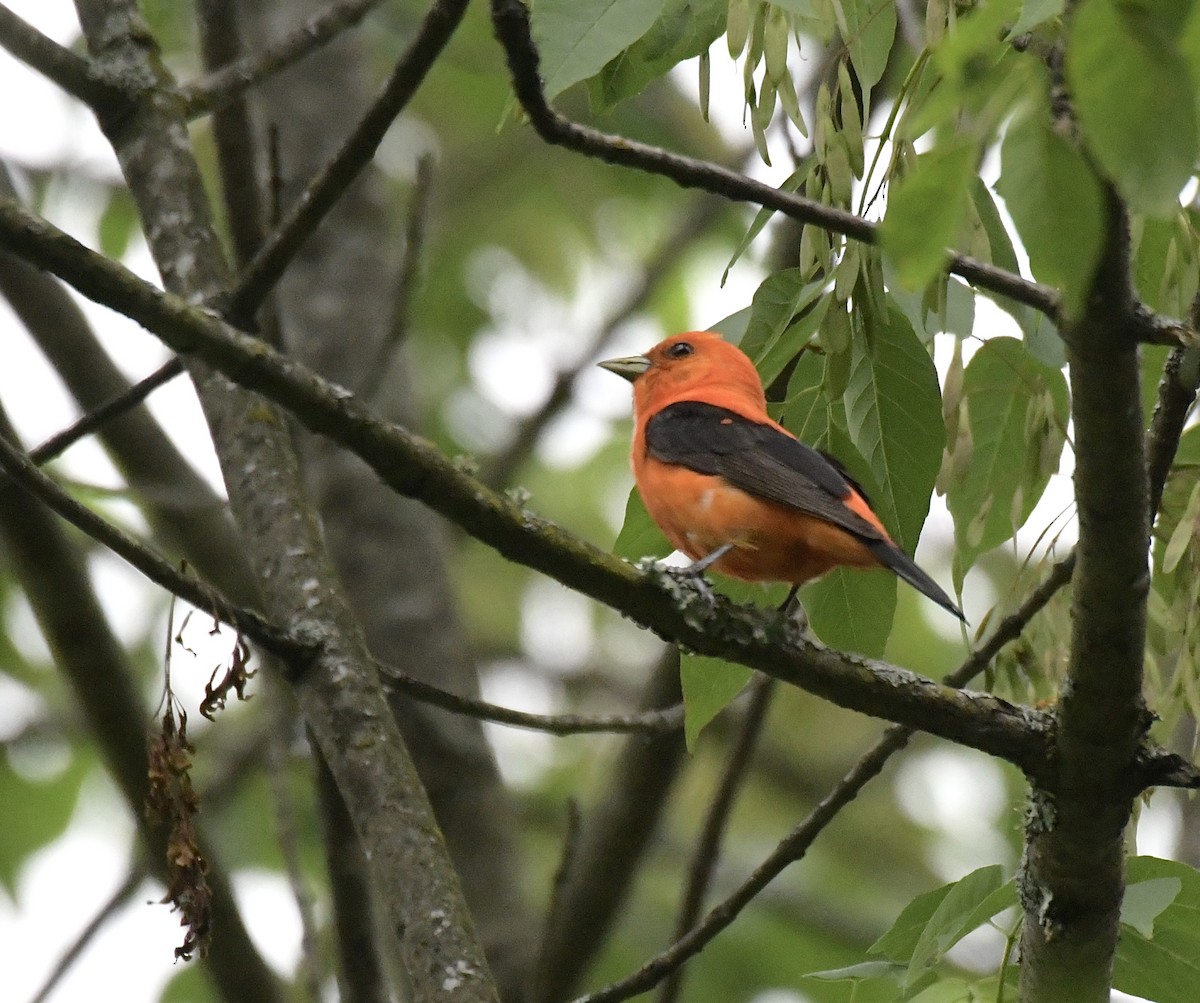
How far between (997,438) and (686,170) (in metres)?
1.44

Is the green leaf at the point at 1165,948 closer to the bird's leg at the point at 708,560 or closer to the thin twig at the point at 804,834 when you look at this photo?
the thin twig at the point at 804,834

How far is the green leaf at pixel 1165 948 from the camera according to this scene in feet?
10.2

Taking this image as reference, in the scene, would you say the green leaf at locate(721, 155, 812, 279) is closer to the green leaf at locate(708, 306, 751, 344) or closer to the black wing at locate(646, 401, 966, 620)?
the green leaf at locate(708, 306, 751, 344)

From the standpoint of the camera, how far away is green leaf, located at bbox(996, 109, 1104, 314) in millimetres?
1654

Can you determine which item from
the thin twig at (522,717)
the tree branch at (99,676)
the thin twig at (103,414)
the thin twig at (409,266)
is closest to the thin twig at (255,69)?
the thin twig at (409,266)

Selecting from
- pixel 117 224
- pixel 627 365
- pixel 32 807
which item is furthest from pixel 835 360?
pixel 117 224

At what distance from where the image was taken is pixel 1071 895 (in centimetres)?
302

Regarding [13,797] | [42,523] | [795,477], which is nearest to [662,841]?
[13,797]

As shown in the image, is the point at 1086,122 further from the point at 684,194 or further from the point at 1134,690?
the point at 684,194

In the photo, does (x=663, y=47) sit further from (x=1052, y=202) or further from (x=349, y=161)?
(x=1052, y=202)

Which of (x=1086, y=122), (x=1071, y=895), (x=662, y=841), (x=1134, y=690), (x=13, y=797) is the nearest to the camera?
(x=1086, y=122)

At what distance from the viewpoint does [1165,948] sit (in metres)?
3.19

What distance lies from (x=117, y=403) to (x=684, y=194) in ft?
23.3

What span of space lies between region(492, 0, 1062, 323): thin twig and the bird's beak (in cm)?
384
